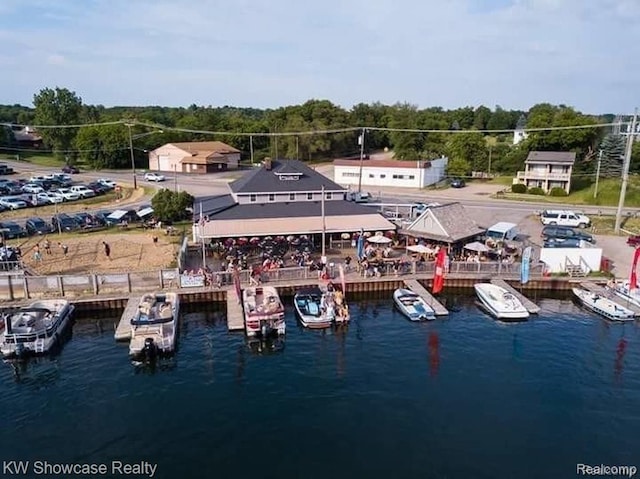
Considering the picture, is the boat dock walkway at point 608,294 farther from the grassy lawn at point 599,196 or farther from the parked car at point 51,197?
the parked car at point 51,197

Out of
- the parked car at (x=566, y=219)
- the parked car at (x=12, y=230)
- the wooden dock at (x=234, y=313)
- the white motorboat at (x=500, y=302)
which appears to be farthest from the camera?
the parked car at (x=566, y=219)

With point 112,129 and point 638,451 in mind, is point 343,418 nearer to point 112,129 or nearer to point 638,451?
point 638,451

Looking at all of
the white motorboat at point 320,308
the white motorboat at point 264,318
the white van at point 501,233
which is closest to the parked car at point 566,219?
the white van at point 501,233

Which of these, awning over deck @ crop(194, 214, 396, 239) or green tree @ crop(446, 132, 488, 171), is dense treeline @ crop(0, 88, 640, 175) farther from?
awning over deck @ crop(194, 214, 396, 239)

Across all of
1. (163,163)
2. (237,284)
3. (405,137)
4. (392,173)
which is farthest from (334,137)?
(237,284)

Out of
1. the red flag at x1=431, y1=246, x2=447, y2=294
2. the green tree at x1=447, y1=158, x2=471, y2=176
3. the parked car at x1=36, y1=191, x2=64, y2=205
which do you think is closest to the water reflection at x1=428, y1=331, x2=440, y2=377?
the red flag at x1=431, y1=246, x2=447, y2=294
